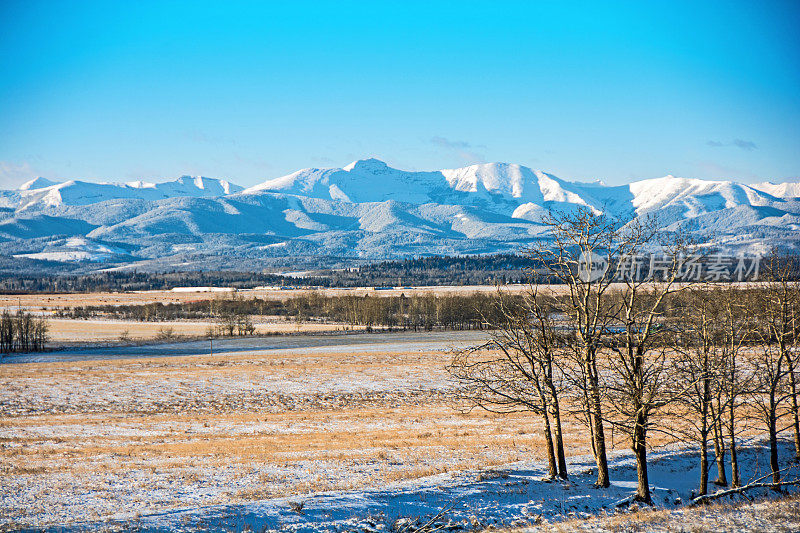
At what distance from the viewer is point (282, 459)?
25.6 meters

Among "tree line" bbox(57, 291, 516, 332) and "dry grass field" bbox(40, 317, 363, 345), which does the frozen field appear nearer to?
"dry grass field" bbox(40, 317, 363, 345)

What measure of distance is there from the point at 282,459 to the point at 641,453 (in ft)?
46.7

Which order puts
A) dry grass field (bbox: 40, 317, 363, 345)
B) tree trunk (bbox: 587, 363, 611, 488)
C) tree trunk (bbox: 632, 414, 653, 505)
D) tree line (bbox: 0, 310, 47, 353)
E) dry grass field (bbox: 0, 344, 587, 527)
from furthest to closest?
dry grass field (bbox: 40, 317, 363, 345) → tree line (bbox: 0, 310, 47, 353) → dry grass field (bbox: 0, 344, 587, 527) → tree trunk (bbox: 587, 363, 611, 488) → tree trunk (bbox: 632, 414, 653, 505)

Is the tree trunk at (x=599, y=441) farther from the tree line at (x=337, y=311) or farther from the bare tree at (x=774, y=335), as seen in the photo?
the tree line at (x=337, y=311)

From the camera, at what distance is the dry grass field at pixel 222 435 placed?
20656 mm

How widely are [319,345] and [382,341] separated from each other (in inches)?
341

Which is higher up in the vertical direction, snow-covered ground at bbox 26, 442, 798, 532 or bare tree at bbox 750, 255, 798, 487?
bare tree at bbox 750, 255, 798, 487

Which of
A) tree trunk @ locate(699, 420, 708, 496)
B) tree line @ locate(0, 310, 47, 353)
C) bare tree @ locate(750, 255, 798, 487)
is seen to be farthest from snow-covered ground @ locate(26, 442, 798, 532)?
tree line @ locate(0, 310, 47, 353)

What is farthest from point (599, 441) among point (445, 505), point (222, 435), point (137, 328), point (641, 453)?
point (137, 328)

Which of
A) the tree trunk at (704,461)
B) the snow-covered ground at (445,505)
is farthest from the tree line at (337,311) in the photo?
the tree trunk at (704,461)

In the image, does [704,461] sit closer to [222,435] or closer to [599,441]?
[599,441]

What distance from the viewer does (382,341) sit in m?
83.4

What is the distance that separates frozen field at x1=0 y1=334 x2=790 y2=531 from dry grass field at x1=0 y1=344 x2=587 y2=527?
0.12 metres

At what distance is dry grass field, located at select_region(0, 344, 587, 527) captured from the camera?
20656 mm
